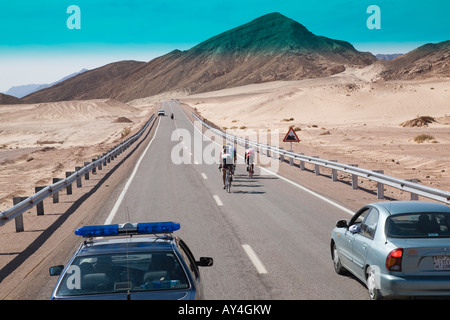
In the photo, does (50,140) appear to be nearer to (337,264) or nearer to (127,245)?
(337,264)

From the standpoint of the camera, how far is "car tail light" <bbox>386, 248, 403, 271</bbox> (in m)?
7.05

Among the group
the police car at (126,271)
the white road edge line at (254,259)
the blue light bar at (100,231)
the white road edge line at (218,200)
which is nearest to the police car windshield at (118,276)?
the police car at (126,271)

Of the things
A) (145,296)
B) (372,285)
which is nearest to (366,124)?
(372,285)

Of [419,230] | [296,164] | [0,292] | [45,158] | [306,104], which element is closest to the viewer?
[419,230]

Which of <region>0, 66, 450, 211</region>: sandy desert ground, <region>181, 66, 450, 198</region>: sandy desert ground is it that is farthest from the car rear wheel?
<region>0, 66, 450, 211</region>: sandy desert ground

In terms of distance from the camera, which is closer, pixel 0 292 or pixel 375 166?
pixel 0 292

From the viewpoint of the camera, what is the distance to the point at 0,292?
28.1 feet

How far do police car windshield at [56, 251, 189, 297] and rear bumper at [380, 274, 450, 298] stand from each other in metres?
2.92

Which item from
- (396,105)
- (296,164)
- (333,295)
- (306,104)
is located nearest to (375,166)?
(296,164)

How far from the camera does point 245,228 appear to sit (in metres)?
13.1

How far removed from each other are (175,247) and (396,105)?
82561mm

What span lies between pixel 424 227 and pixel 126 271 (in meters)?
4.06

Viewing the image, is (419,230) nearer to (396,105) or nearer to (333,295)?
(333,295)

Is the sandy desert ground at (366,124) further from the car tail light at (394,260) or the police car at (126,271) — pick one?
the police car at (126,271)
